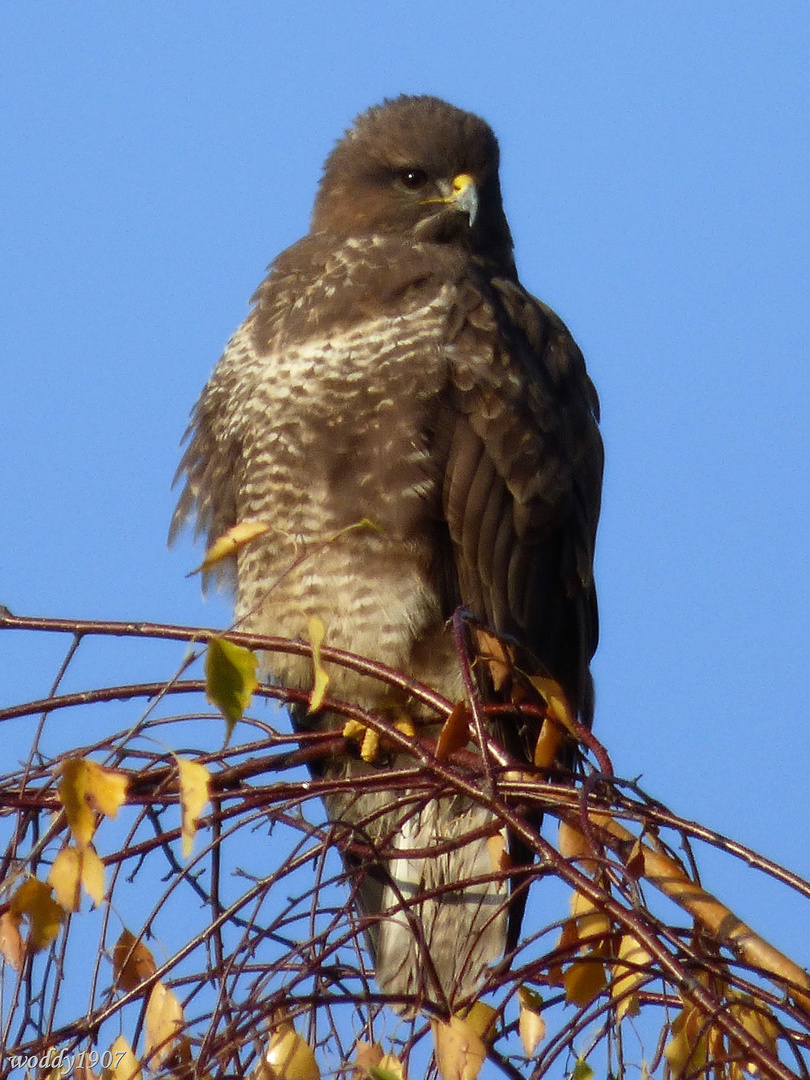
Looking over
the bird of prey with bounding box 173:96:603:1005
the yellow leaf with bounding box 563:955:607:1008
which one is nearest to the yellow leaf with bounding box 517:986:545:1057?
the yellow leaf with bounding box 563:955:607:1008

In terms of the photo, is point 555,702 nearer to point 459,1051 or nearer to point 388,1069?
point 459,1051

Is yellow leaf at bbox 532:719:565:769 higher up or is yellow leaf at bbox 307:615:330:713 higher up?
Answer: yellow leaf at bbox 532:719:565:769

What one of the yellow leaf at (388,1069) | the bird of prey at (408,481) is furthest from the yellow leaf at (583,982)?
the bird of prey at (408,481)

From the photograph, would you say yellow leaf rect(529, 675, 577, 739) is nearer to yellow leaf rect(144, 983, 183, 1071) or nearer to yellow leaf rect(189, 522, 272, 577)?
yellow leaf rect(189, 522, 272, 577)

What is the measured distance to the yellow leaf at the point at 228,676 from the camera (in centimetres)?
212

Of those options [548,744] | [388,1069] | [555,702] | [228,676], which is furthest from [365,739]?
[388,1069]

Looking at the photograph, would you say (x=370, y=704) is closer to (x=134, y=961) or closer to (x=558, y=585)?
(x=558, y=585)

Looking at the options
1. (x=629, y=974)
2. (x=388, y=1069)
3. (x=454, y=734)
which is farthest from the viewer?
(x=454, y=734)

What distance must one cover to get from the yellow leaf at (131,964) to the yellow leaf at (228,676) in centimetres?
50

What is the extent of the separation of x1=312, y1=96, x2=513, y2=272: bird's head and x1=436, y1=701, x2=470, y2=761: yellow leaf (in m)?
2.68

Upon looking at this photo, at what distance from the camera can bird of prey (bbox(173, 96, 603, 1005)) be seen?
14.3 ft

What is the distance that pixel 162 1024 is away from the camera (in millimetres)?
2234

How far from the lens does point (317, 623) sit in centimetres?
238

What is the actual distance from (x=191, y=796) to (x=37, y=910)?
1.15 ft
